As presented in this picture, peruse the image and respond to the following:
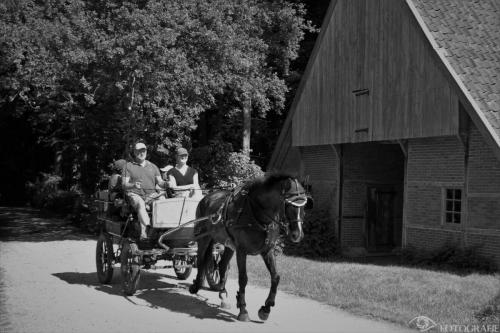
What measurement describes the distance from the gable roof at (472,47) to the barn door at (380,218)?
18.7 feet

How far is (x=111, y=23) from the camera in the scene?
17000 millimetres

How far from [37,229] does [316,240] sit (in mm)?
10926

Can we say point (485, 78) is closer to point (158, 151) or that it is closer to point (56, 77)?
point (158, 151)

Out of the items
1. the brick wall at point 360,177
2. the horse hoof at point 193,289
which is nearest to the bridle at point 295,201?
the horse hoof at point 193,289

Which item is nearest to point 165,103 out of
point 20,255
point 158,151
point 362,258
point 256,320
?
point 158,151

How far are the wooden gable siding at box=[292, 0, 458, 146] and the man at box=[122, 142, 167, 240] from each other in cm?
749

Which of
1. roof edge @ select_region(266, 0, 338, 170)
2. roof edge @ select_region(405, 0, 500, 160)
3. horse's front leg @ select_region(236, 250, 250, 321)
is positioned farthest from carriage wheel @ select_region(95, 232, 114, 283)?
roof edge @ select_region(266, 0, 338, 170)

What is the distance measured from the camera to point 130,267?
9672mm

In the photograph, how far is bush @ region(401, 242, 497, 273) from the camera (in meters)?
13.5

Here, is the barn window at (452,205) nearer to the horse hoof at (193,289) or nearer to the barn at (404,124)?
the barn at (404,124)

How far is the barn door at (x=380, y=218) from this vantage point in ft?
62.3

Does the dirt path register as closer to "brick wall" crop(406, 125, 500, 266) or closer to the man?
the man

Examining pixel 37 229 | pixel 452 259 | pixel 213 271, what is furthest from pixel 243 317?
pixel 37 229

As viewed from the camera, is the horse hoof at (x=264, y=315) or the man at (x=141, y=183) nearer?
the horse hoof at (x=264, y=315)
